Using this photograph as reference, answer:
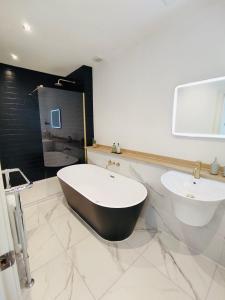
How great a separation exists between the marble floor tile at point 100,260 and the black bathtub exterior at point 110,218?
0.11m

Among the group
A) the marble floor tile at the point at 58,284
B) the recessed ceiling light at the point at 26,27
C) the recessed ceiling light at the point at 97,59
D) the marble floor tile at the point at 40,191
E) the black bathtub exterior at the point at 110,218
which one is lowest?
the marble floor tile at the point at 58,284

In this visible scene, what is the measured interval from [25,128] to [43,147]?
0.51 meters

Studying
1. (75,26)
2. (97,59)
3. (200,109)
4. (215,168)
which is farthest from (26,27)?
(215,168)

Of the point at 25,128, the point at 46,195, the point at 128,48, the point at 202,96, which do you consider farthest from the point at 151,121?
the point at 25,128

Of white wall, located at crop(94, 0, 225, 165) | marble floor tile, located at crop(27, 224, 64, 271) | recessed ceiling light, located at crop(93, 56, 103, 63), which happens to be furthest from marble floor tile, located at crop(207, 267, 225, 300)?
recessed ceiling light, located at crop(93, 56, 103, 63)

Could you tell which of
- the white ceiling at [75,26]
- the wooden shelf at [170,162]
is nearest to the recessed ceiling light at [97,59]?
the white ceiling at [75,26]

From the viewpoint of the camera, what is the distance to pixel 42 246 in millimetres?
1694

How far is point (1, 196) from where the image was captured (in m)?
0.45

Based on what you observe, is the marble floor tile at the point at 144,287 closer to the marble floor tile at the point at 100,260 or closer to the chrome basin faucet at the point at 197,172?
the marble floor tile at the point at 100,260

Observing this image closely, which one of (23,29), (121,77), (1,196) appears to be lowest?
(1,196)

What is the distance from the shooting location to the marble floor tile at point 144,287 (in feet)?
3.98

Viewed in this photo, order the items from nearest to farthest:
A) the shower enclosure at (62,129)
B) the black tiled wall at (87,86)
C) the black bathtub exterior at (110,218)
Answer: the black bathtub exterior at (110,218) → the black tiled wall at (87,86) → the shower enclosure at (62,129)

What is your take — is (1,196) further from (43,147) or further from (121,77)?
(43,147)

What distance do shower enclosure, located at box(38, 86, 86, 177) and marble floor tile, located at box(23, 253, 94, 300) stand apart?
1.96 metres
